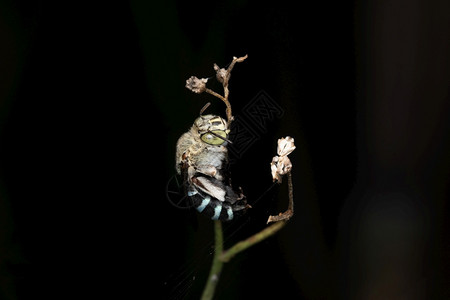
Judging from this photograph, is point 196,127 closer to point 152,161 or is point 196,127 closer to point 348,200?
point 152,161

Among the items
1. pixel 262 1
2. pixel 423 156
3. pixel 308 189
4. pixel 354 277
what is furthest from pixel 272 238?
pixel 262 1

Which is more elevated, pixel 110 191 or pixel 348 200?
pixel 110 191

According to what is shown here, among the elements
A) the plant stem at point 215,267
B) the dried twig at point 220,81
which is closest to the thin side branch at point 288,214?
the plant stem at point 215,267

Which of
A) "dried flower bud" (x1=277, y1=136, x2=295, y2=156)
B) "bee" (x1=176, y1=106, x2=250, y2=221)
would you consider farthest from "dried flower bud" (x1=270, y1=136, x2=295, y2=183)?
"bee" (x1=176, y1=106, x2=250, y2=221)

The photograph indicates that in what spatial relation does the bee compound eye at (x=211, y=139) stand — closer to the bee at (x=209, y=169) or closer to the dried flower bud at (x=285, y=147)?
the bee at (x=209, y=169)

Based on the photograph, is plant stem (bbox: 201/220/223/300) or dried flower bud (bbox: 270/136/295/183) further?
plant stem (bbox: 201/220/223/300)

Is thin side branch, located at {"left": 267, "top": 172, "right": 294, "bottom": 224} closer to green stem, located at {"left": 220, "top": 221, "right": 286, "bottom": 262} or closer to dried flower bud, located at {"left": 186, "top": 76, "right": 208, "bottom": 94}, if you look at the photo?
green stem, located at {"left": 220, "top": 221, "right": 286, "bottom": 262}
